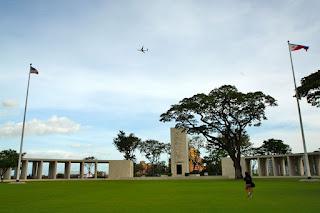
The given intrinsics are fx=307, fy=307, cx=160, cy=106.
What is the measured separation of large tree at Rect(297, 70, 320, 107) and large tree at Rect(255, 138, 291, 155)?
48.2 metres

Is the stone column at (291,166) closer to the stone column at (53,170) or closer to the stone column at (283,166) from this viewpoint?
the stone column at (283,166)

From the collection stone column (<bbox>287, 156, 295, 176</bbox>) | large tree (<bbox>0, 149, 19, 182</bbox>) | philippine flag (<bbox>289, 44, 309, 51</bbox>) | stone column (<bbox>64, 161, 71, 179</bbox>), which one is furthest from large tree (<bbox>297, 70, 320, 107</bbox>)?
stone column (<bbox>64, 161, 71, 179</bbox>)

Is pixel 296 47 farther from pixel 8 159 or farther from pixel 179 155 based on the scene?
pixel 8 159

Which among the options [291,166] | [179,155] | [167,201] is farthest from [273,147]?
[167,201]

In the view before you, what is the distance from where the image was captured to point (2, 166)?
5197cm

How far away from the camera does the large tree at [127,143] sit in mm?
76438

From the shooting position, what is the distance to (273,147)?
72.3 m

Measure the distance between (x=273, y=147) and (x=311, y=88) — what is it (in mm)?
51262

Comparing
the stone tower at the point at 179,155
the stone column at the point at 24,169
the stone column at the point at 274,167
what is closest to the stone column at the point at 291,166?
the stone column at the point at 274,167

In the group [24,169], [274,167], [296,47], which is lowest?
[274,167]

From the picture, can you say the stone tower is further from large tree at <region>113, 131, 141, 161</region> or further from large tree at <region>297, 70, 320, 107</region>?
large tree at <region>297, 70, 320, 107</region>

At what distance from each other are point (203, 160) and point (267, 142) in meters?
15.8

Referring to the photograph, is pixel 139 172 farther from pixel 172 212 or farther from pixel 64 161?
pixel 172 212

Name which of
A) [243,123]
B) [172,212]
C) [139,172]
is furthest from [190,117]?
[139,172]
